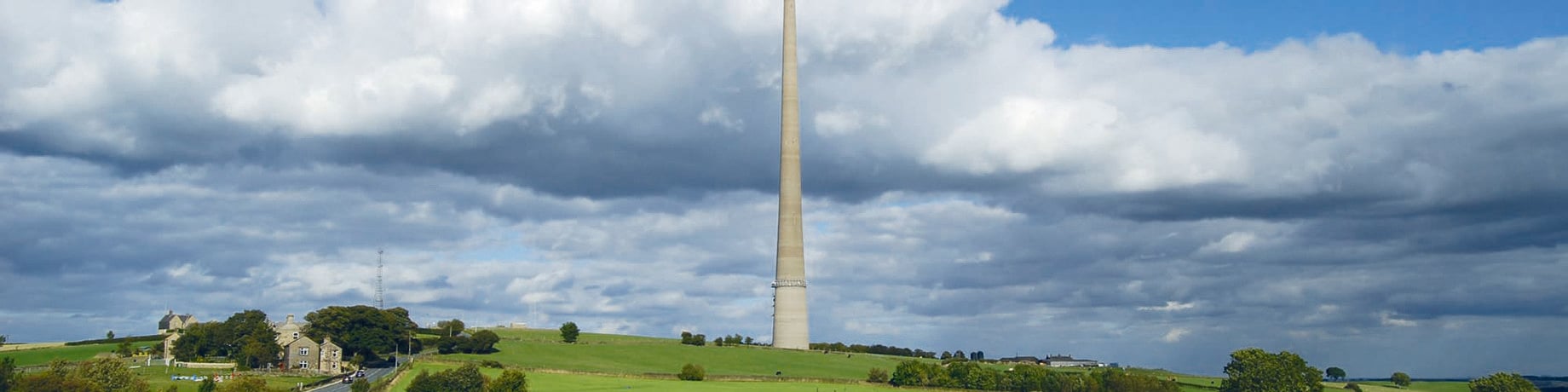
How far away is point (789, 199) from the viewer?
168 m

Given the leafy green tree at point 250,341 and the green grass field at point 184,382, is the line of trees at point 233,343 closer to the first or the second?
the leafy green tree at point 250,341

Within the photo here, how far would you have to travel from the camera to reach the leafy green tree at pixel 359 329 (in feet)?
563

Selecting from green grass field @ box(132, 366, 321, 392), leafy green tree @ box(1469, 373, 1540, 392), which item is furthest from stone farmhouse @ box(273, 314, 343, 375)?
leafy green tree @ box(1469, 373, 1540, 392)

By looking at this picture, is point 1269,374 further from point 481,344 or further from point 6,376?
point 6,376

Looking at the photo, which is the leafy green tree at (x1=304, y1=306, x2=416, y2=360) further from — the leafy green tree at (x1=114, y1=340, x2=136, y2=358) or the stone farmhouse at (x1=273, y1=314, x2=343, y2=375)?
the leafy green tree at (x1=114, y1=340, x2=136, y2=358)

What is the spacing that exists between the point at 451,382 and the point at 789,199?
200 feet

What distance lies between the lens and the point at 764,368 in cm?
15800

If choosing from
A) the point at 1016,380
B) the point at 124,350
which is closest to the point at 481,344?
the point at 124,350

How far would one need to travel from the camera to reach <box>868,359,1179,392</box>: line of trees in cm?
14925

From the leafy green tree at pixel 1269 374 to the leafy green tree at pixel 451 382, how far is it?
282ft

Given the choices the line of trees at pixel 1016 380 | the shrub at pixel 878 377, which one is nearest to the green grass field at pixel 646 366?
the shrub at pixel 878 377

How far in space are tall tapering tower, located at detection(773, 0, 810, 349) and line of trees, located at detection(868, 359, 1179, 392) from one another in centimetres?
2127

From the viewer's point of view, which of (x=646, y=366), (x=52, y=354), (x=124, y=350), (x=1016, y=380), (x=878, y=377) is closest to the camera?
(x=878, y=377)

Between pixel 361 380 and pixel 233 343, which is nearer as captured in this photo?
pixel 361 380
